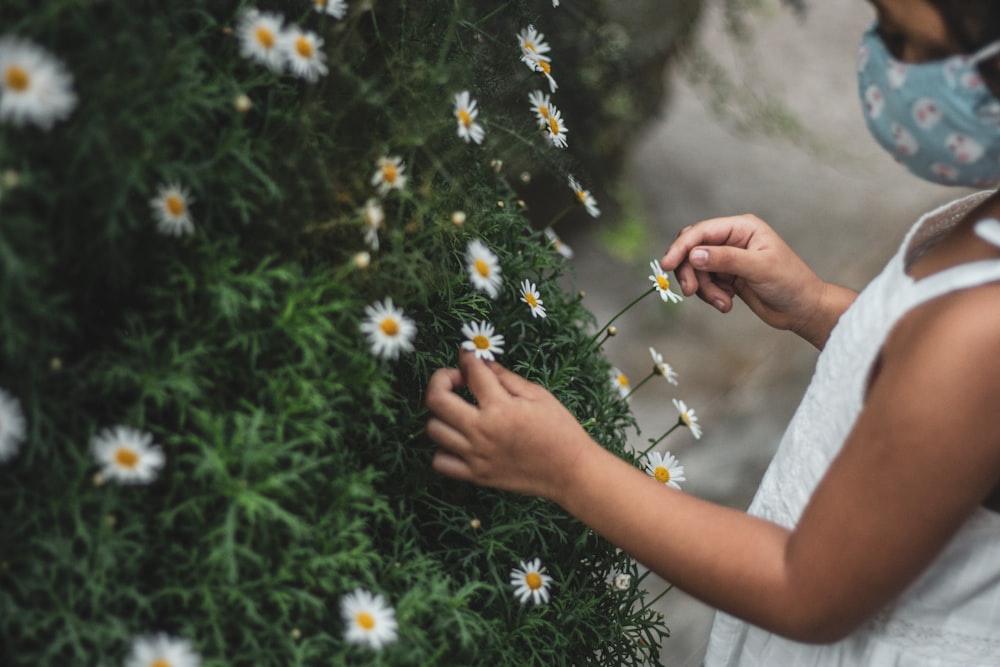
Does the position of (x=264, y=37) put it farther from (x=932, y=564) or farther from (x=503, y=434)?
(x=932, y=564)

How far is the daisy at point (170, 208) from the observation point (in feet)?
2.59

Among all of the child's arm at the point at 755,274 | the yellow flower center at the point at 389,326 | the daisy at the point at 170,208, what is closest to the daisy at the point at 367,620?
the yellow flower center at the point at 389,326

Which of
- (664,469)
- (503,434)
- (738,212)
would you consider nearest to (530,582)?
(503,434)

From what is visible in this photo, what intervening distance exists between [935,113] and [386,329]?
0.56 metres

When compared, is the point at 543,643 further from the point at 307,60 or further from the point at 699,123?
the point at 699,123

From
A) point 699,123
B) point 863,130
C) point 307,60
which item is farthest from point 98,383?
point 863,130

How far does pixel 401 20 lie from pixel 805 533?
0.74 m

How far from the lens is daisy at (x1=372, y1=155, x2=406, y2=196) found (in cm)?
93

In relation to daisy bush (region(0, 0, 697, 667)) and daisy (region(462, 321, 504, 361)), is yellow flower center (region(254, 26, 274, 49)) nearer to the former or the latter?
daisy bush (region(0, 0, 697, 667))

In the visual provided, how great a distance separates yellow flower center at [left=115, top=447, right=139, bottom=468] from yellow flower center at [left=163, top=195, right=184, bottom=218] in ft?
0.68

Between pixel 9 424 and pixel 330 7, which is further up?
pixel 330 7

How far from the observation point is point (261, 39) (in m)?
0.85

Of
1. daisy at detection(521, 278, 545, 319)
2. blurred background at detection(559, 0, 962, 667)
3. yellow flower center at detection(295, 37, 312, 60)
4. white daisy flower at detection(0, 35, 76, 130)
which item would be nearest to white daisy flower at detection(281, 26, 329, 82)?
yellow flower center at detection(295, 37, 312, 60)

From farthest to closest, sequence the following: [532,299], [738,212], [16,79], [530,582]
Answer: [738,212] < [532,299] < [530,582] < [16,79]
